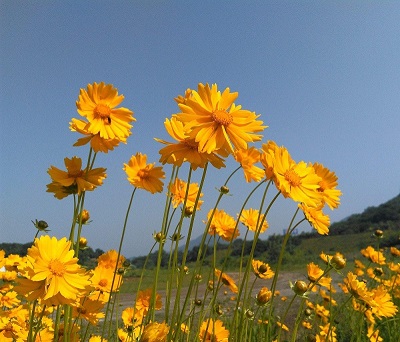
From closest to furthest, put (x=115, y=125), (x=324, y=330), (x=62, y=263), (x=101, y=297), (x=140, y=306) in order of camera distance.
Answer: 1. (x=62, y=263)
2. (x=115, y=125)
3. (x=101, y=297)
4. (x=140, y=306)
5. (x=324, y=330)

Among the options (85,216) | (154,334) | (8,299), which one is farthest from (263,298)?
(8,299)

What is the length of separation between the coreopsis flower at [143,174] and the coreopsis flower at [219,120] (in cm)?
45

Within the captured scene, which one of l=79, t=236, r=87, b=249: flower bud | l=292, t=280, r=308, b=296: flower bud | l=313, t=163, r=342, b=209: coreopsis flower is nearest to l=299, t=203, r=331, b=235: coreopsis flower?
l=313, t=163, r=342, b=209: coreopsis flower

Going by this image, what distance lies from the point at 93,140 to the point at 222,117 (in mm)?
365

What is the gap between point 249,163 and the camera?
1.31 meters

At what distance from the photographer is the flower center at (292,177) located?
40.8 inches

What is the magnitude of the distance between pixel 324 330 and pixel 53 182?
2191mm

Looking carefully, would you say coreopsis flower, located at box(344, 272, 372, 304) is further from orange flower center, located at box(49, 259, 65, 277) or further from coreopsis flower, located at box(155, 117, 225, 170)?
orange flower center, located at box(49, 259, 65, 277)

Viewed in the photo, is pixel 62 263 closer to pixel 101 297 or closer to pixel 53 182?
pixel 53 182

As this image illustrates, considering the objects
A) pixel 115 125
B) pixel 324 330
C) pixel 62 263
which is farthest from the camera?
pixel 324 330

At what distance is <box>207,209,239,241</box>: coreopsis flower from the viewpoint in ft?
5.76

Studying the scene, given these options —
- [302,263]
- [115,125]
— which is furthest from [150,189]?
A: [302,263]

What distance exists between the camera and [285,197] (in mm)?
952

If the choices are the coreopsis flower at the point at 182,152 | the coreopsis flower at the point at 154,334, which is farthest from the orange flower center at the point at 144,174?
the coreopsis flower at the point at 154,334
